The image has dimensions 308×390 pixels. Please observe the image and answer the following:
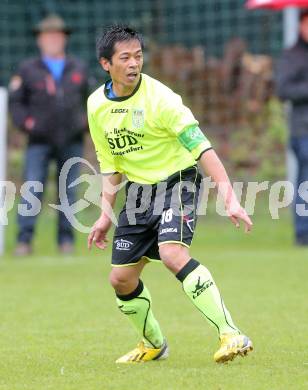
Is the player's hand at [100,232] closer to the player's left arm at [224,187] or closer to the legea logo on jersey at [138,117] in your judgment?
the legea logo on jersey at [138,117]

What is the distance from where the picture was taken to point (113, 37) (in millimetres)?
5875

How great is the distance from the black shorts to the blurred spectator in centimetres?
561

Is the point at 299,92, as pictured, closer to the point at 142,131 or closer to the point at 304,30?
the point at 304,30

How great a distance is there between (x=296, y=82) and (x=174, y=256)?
6109mm

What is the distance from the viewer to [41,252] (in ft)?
39.0

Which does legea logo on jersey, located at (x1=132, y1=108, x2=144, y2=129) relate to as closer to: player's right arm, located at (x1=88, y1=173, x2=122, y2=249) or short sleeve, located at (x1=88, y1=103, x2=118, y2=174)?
short sleeve, located at (x1=88, y1=103, x2=118, y2=174)

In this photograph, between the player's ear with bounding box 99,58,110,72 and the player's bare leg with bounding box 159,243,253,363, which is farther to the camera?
the player's ear with bounding box 99,58,110,72

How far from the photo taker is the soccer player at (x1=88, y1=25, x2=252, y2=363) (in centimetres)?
571

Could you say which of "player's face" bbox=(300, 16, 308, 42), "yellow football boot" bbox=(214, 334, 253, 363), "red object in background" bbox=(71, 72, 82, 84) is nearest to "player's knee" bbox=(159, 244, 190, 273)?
"yellow football boot" bbox=(214, 334, 253, 363)

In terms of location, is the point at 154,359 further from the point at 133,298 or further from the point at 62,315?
the point at 62,315

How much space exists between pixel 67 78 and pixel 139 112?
5.69 m

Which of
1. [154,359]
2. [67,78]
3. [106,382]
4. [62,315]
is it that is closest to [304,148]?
[67,78]

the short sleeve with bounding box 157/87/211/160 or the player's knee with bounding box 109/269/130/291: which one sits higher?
the short sleeve with bounding box 157/87/211/160

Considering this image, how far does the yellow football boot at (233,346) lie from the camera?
5.45 meters
